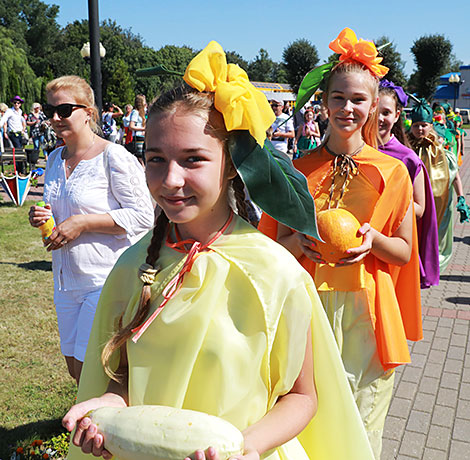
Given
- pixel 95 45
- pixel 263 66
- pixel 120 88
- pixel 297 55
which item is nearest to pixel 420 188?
pixel 95 45

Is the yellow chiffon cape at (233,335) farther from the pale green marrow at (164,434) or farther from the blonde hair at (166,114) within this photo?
the pale green marrow at (164,434)

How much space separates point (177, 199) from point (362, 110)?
1.42 metres

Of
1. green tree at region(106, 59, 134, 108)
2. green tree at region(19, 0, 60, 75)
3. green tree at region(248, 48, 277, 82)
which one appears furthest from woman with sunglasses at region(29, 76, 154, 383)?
green tree at region(248, 48, 277, 82)

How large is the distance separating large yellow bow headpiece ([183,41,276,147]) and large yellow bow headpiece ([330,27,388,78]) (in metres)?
1.23

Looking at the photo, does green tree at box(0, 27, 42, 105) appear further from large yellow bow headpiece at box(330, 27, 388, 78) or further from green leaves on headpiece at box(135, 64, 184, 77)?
green leaves on headpiece at box(135, 64, 184, 77)

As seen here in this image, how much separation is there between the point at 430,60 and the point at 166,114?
2432 inches

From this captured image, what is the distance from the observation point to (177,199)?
1.49 m

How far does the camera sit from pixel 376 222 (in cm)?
254

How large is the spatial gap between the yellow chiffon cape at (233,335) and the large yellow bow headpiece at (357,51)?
1.40 metres

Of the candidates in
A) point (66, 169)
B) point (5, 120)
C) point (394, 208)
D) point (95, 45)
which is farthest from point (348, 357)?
point (5, 120)

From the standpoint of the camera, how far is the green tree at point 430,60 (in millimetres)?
56625

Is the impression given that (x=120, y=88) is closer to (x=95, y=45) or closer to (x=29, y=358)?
(x=95, y=45)

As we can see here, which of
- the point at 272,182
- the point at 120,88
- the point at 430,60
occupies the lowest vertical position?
the point at 272,182

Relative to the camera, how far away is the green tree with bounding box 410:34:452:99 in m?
56.6
